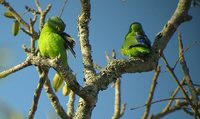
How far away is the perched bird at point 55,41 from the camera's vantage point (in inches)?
125

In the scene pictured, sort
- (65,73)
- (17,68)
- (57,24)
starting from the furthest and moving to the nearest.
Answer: (57,24), (17,68), (65,73)

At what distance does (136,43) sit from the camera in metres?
3.55

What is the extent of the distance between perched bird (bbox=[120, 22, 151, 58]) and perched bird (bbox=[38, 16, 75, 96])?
631 mm

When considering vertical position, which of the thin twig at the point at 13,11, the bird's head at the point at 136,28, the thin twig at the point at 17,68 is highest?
the thin twig at the point at 13,11

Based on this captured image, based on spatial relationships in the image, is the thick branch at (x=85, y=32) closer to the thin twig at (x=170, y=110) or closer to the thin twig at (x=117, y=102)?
the thin twig at (x=117, y=102)

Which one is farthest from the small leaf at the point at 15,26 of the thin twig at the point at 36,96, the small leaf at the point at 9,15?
the thin twig at the point at 36,96

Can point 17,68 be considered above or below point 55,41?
below

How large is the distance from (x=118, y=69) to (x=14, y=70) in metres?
0.92

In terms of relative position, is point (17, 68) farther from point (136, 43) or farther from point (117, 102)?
point (117, 102)

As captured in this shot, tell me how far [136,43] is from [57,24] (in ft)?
2.58

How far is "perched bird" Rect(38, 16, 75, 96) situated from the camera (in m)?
3.17

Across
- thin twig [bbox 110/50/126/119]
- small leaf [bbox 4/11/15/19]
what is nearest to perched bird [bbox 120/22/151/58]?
thin twig [bbox 110/50/126/119]

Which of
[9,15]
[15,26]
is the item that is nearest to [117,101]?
[15,26]

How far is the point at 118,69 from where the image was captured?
3299mm
